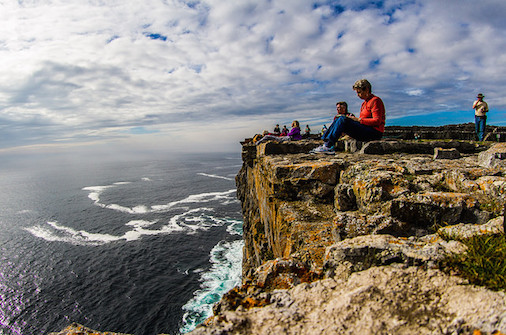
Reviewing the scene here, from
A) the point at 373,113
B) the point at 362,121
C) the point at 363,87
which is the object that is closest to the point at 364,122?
the point at 362,121

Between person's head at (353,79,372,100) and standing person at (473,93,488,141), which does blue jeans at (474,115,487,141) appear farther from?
person's head at (353,79,372,100)

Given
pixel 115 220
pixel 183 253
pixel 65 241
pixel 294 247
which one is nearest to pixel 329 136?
pixel 294 247

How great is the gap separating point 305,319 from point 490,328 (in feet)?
5.09

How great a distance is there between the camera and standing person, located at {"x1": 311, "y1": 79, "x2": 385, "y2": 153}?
9.32 metres

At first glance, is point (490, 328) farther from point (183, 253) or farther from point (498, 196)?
point (183, 253)

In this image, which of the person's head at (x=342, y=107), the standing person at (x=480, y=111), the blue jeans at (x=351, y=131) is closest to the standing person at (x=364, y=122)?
the blue jeans at (x=351, y=131)

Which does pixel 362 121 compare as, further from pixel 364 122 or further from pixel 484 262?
pixel 484 262

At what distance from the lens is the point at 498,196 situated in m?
4.52

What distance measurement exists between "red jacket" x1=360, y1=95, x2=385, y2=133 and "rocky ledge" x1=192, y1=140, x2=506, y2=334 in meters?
3.43

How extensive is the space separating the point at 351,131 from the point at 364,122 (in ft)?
1.89

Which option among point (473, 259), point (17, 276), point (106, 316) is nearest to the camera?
point (473, 259)

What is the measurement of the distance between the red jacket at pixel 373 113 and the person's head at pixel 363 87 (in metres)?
0.33

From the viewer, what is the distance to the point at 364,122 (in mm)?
9664

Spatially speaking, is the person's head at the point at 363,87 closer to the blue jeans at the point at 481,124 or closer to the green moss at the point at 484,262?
the green moss at the point at 484,262
